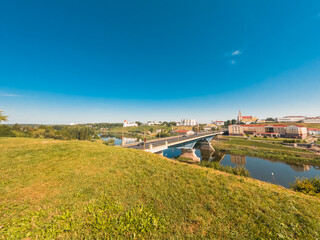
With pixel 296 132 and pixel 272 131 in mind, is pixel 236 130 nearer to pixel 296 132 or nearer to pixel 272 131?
pixel 272 131

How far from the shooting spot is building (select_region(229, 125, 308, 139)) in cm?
6488

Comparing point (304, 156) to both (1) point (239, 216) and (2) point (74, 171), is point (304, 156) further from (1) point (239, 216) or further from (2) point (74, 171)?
(2) point (74, 171)

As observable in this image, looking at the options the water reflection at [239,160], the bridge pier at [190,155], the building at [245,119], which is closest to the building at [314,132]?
the water reflection at [239,160]

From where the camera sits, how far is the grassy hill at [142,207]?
437 cm

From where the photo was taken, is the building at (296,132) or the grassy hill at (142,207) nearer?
the grassy hill at (142,207)

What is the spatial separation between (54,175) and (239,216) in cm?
1135

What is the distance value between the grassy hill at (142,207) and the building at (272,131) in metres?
88.2

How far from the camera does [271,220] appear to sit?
487 cm

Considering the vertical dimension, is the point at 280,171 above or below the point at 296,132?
below

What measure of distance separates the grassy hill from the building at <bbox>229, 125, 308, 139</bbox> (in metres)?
88.2

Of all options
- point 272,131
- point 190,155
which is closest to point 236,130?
point 272,131

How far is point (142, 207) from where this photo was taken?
5.60m

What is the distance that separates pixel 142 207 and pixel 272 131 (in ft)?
341

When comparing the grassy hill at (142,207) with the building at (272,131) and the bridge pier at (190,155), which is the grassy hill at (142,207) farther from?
the building at (272,131)
